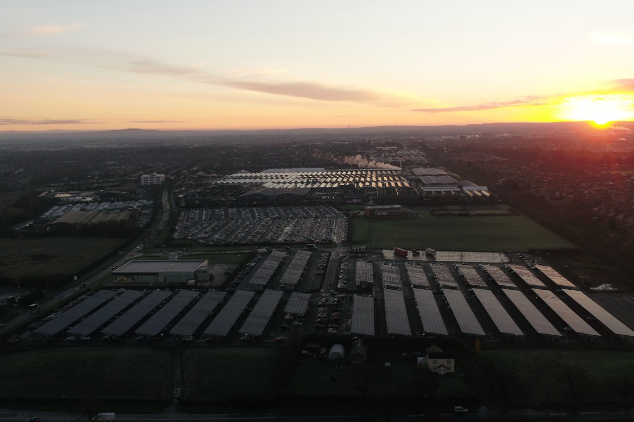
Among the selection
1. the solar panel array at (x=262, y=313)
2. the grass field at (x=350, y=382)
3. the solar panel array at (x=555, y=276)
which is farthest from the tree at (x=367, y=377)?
the solar panel array at (x=555, y=276)

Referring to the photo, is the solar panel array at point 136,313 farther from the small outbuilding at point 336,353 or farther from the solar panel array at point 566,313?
the solar panel array at point 566,313

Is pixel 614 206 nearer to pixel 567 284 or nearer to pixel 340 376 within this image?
pixel 567 284

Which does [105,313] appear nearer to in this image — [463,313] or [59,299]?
[59,299]

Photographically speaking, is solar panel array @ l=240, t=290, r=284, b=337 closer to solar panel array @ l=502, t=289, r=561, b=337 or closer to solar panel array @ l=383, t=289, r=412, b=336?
solar panel array @ l=383, t=289, r=412, b=336

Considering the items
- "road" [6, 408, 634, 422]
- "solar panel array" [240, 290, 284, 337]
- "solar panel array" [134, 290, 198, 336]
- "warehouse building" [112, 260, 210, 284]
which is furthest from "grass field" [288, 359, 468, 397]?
"warehouse building" [112, 260, 210, 284]

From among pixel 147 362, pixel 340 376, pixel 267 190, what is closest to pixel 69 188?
pixel 267 190
